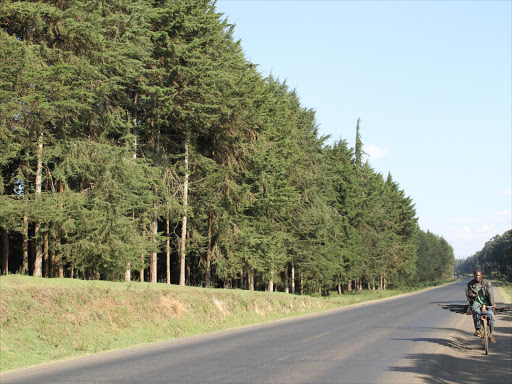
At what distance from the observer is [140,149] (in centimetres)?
2966

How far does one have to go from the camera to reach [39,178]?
20750mm

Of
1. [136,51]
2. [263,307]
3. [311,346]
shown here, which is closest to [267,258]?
[263,307]

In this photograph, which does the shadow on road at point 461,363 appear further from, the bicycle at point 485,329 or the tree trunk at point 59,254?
the tree trunk at point 59,254

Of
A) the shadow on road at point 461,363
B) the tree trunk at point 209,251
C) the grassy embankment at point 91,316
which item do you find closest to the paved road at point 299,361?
the shadow on road at point 461,363

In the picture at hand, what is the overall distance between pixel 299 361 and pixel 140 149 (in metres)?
20.8

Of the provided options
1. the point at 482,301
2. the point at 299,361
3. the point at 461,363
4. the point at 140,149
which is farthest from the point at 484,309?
the point at 140,149

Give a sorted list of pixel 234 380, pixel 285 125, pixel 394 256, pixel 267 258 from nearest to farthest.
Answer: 1. pixel 234 380
2. pixel 267 258
3. pixel 285 125
4. pixel 394 256

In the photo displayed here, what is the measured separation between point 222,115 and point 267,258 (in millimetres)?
11043

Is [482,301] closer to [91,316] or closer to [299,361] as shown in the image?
[299,361]

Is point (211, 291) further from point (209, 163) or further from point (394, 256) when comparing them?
point (394, 256)

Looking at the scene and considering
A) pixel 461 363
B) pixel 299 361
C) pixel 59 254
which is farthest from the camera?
pixel 59 254

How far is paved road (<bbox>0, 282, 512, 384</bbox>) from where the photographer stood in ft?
31.3

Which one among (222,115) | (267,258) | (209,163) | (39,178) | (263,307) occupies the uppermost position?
(222,115)

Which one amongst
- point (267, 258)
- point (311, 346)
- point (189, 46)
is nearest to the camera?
point (311, 346)
